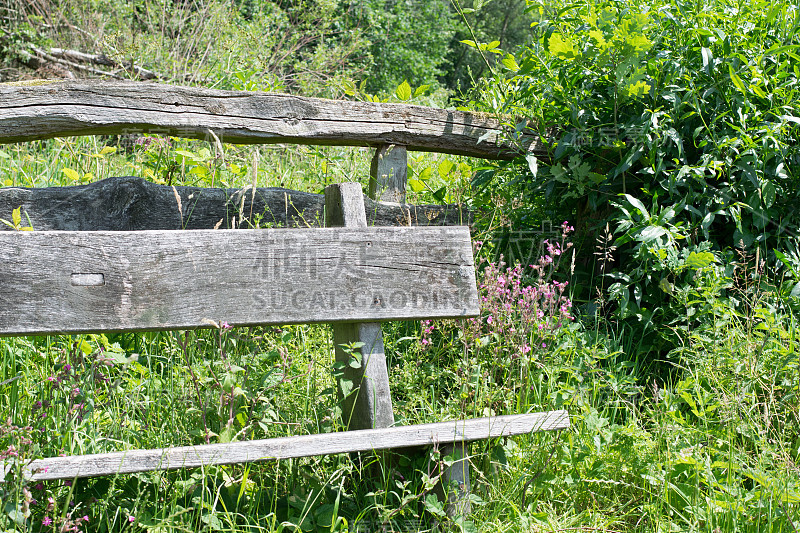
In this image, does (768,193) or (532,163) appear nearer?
(768,193)

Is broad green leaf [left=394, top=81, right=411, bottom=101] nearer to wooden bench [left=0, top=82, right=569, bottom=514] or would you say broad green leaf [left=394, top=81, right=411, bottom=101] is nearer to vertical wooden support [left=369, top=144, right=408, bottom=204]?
vertical wooden support [left=369, top=144, right=408, bottom=204]

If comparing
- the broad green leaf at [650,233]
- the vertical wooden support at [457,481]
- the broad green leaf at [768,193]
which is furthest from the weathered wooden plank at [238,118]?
the vertical wooden support at [457,481]

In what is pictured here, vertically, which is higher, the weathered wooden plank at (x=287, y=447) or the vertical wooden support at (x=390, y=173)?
the vertical wooden support at (x=390, y=173)

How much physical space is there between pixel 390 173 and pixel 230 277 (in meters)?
1.49

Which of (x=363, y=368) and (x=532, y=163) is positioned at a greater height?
(x=532, y=163)

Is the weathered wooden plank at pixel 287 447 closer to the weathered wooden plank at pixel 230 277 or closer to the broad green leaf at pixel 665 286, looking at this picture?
the weathered wooden plank at pixel 230 277

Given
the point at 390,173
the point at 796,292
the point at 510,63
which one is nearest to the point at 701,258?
the point at 796,292

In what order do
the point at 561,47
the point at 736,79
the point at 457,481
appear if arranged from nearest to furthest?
the point at 457,481 → the point at 736,79 → the point at 561,47

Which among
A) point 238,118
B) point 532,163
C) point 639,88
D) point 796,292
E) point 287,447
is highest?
point 639,88

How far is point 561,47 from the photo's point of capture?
119 inches

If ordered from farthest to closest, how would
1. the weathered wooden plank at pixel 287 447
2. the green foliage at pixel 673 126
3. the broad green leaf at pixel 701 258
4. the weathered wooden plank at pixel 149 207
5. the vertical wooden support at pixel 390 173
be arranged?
the vertical wooden support at pixel 390 173 → the green foliage at pixel 673 126 → the broad green leaf at pixel 701 258 → the weathered wooden plank at pixel 149 207 → the weathered wooden plank at pixel 287 447

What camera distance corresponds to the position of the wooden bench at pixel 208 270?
5.75 ft

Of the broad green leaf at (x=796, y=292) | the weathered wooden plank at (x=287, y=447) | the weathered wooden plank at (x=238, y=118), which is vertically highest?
the weathered wooden plank at (x=238, y=118)

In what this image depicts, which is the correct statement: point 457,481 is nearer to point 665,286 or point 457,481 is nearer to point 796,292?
point 665,286
